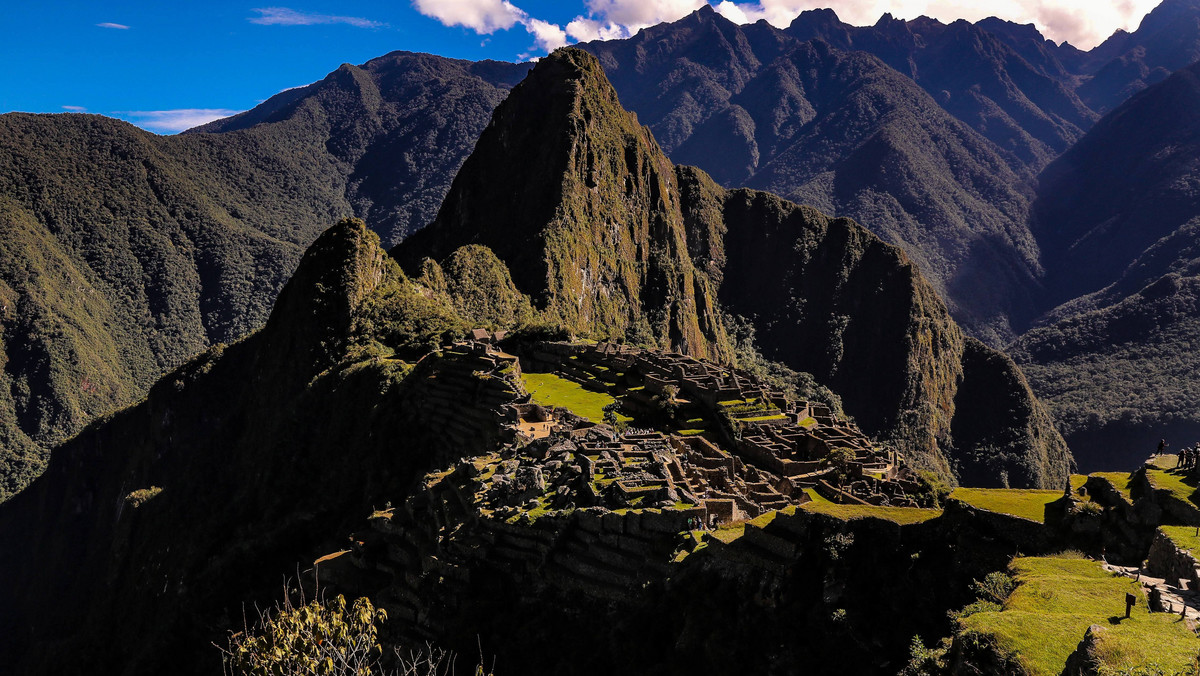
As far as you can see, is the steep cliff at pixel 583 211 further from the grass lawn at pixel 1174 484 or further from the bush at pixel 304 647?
the bush at pixel 304 647

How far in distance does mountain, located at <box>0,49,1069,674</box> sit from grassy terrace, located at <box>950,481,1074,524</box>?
149cm

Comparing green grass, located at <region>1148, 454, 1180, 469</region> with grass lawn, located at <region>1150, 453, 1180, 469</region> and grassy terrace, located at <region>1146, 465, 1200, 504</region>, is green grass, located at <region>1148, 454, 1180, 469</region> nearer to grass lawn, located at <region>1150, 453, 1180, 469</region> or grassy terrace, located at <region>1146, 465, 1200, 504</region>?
grass lawn, located at <region>1150, 453, 1180, 469</region>

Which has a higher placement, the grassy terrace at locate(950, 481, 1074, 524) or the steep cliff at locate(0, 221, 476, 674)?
the grassy terrace at locate(950, 481, 1074, 524)

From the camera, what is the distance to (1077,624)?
12.7 m

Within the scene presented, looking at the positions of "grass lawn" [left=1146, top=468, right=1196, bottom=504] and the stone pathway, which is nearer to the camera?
the stone pathway

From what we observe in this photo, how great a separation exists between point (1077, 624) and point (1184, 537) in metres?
5.31

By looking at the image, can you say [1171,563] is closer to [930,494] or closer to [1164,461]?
[1164,461]

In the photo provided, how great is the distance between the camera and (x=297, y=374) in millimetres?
90688

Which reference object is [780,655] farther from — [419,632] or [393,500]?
[393,500]

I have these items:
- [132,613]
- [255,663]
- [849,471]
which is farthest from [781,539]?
[132,613]

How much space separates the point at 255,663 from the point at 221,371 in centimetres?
11795

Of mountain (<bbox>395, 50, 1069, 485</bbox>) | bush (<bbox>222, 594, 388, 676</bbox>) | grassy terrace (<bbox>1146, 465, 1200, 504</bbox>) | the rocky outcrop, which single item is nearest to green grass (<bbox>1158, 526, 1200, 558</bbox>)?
the rocky outcrop

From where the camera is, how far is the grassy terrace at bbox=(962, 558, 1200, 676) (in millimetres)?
11016

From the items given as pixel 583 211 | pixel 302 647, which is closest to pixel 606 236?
pixel 583 211
